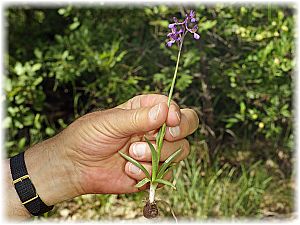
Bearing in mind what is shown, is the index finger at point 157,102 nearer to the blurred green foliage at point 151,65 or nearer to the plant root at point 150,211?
the plant root at point 150,211

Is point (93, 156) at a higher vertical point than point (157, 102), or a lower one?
lower

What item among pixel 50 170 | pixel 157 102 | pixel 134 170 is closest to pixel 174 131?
pixel 157 102

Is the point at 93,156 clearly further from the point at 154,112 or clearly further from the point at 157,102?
the point at 154,112

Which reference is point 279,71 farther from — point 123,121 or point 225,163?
point 123,121

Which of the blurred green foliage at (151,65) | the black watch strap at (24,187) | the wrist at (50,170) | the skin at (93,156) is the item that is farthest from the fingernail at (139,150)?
the blurred green foliage at (151,65)

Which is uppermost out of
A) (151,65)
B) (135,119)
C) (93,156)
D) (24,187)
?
(151,65)

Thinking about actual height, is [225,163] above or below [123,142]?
below

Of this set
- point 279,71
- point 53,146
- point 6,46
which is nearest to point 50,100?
point 6,46
